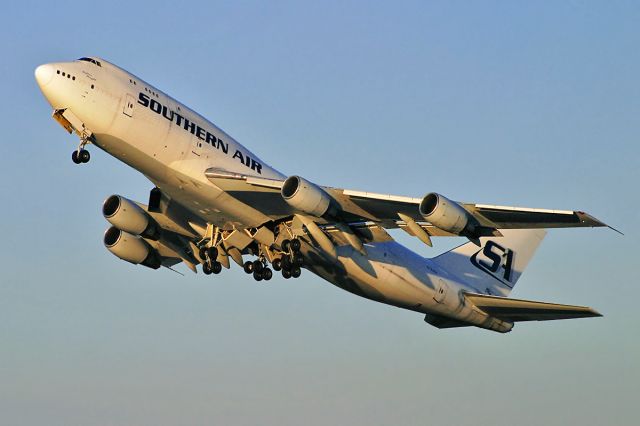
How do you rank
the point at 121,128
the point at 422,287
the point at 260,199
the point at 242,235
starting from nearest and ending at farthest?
the point at 121,128
the point at 260,199
the point at 242,235
the point at 422,287

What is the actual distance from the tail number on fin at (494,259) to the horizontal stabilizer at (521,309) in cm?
454

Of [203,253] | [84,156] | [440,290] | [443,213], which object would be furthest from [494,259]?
[84,156]

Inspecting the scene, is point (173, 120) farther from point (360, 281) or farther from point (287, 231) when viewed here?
point (360, 281)

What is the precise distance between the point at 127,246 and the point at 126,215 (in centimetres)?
339

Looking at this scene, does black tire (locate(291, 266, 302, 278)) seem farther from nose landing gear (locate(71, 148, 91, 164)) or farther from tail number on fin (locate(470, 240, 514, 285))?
tail number on fin (locate(470, 240, 514, 285))

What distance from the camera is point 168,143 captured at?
120 feet

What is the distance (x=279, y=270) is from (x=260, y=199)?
3.92 metres

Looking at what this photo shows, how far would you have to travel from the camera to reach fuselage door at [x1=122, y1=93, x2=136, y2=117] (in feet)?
117

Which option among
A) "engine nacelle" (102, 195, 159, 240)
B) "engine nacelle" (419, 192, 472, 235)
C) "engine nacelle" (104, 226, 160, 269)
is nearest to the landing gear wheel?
"engine nacelle" (102, 195, 159, 240)

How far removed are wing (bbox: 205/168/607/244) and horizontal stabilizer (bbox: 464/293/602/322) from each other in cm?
677

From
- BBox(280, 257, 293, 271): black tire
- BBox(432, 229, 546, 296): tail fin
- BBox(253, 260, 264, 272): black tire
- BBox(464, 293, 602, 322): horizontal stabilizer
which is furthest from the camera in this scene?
BBox(432, 229, 546, 296): tail fin

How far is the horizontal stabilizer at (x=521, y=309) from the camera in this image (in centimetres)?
4197

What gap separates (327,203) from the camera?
36.4 meters

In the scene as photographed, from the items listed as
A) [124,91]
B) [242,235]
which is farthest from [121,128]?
[242,235]
